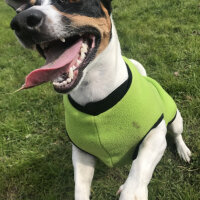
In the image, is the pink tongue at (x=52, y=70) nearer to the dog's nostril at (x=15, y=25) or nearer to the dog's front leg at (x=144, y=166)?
the dog's nostril at (x=15, y=25)

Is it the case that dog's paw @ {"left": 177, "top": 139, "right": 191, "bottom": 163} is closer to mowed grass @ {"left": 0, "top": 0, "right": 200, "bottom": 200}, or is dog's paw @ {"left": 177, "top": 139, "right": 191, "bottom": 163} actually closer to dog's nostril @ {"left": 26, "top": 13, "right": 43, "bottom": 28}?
mowed grass @ {"left": 0, "top": 0, "right": 200, "bottom": 200}

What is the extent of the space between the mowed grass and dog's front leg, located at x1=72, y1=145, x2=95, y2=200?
23.1 inches

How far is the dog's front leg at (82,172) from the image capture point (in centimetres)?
256

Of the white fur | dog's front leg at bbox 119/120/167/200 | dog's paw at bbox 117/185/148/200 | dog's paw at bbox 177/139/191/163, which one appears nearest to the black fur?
dog's front leg at bbox 119/120/167/200

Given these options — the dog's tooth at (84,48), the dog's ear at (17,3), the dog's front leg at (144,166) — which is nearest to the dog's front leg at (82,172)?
the dog's front leg at (144,166)

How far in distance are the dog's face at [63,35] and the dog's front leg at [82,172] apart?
0.94 metres

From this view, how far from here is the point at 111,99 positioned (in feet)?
7.98

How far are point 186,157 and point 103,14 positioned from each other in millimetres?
1889

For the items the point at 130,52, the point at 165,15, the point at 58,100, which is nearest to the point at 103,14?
the point at 58,100

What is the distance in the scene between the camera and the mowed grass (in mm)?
3203

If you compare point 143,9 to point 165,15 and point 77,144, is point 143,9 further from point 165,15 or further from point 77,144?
point 77,144

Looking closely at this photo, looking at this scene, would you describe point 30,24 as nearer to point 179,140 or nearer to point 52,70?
point 52,70

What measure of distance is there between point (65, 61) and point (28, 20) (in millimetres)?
381

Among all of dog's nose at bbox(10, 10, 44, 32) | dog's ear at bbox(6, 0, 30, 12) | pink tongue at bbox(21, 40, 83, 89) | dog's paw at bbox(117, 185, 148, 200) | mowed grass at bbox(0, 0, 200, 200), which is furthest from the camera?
mowed grass at bbox(0, 0, 200, 200)
